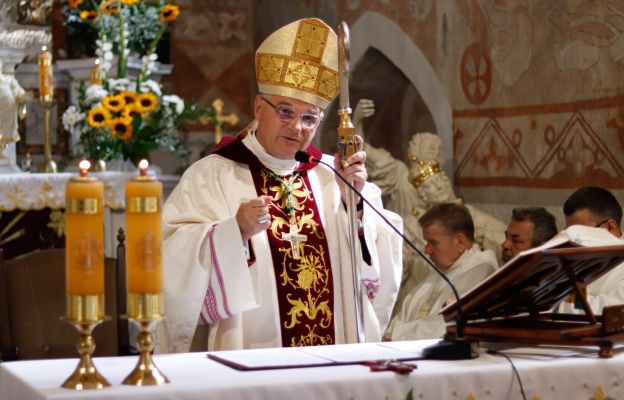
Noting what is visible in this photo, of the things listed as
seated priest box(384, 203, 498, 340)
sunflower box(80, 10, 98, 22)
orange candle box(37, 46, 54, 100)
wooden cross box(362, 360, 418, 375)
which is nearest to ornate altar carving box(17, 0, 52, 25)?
→ sunflower box(80, 10, 98, 22)

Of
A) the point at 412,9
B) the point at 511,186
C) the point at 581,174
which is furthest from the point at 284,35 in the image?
the point at 412,9

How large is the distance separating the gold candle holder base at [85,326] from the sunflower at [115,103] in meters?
5.03

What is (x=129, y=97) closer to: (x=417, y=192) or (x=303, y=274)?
(x=417, y=192)

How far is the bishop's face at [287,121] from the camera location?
14.6ft

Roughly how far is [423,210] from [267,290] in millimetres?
3697

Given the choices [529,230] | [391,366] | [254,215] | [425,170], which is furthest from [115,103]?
[391,366]

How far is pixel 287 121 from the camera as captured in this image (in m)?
4.45

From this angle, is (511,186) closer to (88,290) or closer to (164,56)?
(164,56)

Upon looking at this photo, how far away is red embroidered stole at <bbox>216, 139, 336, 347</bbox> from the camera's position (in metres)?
4.50

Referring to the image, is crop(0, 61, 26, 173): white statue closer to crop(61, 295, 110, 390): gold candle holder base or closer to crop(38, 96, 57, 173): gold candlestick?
crop(38, 96, 57, 173): gold candlestick

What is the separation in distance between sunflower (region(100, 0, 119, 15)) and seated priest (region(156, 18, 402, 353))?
154 inches

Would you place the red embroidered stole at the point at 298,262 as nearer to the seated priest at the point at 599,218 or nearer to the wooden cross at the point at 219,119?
the seated priest at the point at 599,218

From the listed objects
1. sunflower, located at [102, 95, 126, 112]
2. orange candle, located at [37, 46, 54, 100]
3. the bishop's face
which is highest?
orange candle, located at [37, 46, 54, 100]

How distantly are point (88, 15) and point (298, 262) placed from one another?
453 centimetres
